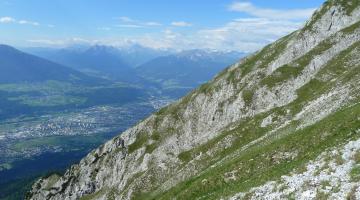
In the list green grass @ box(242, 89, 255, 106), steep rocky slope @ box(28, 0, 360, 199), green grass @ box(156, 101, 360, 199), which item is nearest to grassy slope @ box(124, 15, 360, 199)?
green grass @ box(156, 101, 360, 199)

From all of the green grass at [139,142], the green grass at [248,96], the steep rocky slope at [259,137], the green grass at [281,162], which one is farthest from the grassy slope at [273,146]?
the green grass at [139,142]

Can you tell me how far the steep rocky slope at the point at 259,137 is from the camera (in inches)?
1564

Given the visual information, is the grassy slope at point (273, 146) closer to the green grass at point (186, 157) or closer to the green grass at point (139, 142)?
the green grass at point (186, 157)

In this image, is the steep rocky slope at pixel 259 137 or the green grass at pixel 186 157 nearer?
the steep rocky slope at pixel 259 137

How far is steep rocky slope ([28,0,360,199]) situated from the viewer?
39719 millimetres

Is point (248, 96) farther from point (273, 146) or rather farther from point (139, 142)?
point (273, 146)

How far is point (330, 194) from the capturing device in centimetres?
3158

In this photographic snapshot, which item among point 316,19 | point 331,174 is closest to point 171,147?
point 316,19

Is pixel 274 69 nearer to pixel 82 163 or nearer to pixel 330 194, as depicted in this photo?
pixel 82 163

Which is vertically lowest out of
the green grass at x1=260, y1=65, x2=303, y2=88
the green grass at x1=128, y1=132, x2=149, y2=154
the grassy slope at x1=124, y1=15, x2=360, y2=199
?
the green grass at x1=128, y1=132, x2=149, y2=154

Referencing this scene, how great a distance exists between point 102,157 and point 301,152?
99.6 metres

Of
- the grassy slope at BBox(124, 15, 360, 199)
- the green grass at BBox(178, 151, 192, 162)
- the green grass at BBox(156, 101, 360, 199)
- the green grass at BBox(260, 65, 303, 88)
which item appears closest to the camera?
the green grass at BBox(156, 101, 360, 199)

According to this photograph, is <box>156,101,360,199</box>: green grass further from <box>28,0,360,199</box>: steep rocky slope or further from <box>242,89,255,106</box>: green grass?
<box>242,89,255,106</box>: green grass

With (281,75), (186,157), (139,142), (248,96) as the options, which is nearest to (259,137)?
(186,157)
